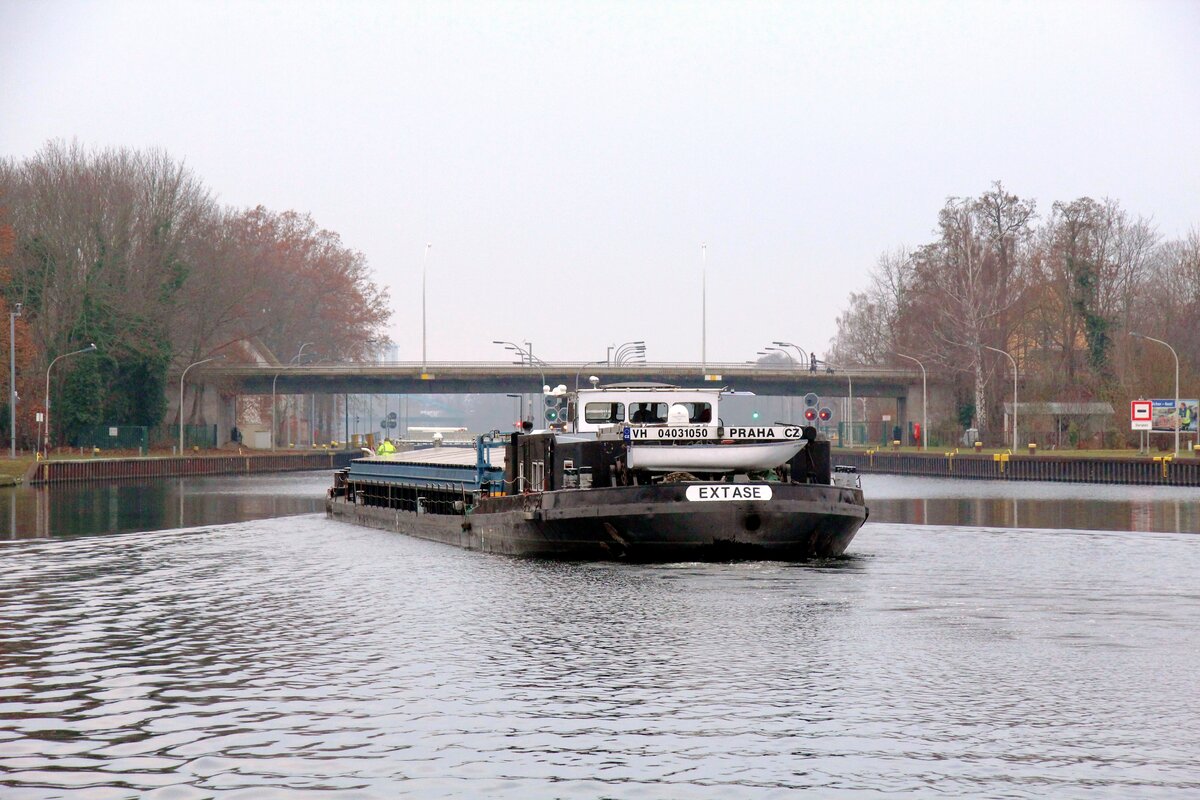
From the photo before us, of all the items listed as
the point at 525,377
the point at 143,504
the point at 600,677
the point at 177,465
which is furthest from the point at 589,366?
the point at 600,677

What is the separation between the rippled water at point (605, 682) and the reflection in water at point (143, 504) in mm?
14323

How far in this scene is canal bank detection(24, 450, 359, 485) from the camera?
74250 millimetres

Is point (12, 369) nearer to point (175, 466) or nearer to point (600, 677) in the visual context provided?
point (175, 466)

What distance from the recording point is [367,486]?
4528 centimetres

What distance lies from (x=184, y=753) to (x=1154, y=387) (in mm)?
77835

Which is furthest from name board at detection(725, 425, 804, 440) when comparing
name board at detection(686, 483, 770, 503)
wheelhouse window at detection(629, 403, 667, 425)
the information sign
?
the information sign

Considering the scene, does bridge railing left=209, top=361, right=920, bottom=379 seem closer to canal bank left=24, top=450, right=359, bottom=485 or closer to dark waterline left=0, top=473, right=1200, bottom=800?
canal bank left=24, top=450, right=359, bottom=485

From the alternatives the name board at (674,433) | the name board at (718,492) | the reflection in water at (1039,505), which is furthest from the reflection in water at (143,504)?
the reflection in water at (1039,505)

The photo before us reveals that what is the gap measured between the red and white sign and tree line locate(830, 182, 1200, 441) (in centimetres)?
1246

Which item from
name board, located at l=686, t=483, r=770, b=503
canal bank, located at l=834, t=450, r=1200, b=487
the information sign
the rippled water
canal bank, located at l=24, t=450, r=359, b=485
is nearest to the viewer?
the rippled water

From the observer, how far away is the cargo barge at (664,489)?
88.0ft

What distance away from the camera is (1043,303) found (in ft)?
305

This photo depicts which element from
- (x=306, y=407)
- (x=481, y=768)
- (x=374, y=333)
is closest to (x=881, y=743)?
(x=481, y=768)

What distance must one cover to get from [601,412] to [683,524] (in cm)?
595
